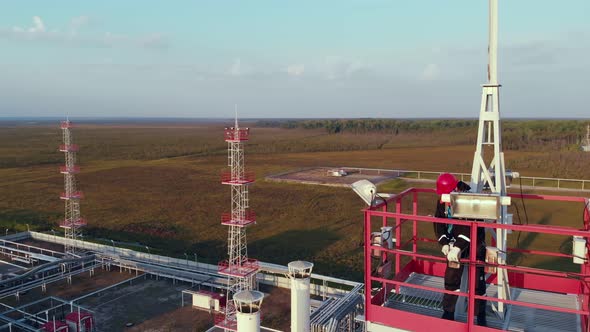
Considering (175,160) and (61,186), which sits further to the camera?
(175,160)

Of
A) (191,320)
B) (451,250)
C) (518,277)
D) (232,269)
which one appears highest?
(451,250)

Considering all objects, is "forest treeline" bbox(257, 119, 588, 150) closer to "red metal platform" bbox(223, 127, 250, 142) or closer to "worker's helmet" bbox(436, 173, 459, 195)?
"red metal platform" bbox(223, 127, 250, 142)

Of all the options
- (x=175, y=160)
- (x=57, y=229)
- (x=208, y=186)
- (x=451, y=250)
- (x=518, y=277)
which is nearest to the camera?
(x=451, y=250)

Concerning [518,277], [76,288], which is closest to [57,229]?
[76,288]

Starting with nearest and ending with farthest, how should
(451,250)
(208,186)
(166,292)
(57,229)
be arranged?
(451,250) → (166,292) → (57,229) → (208,186)

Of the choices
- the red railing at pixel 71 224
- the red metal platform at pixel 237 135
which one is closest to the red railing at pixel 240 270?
the red metal platform at pixel 237 135

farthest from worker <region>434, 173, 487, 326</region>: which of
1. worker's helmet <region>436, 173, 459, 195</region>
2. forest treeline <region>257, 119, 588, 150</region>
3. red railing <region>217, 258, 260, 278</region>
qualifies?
forest treeline <region>257, 119, 588, 150</region>

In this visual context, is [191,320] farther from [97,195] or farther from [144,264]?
[97,195]
